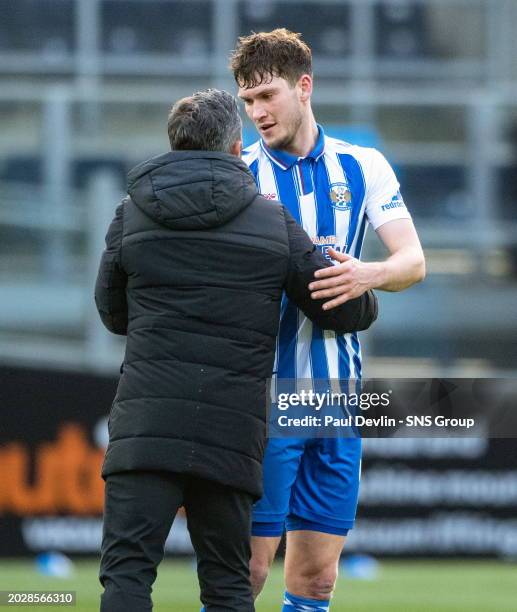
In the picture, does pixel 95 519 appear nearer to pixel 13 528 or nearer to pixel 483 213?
pixel 13 528

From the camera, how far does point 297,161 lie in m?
3.76

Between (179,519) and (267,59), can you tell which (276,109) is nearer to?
(267,59)

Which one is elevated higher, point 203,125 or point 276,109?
point 276,109

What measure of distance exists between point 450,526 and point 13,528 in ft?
8.08

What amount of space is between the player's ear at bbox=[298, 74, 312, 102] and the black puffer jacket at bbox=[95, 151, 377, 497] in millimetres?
610

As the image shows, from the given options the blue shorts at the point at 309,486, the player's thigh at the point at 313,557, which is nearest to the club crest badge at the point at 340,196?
the blue shorts at the point at 309,486

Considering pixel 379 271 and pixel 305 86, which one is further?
pixel 305 86

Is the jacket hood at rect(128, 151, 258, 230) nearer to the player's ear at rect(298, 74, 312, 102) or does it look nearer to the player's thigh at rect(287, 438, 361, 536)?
the player's ear at rect(298, 74, 312, 102)

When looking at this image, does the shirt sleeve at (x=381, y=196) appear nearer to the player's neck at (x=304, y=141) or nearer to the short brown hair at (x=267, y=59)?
the player's neck at (x=304, y=141)

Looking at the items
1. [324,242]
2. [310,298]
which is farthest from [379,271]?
[324,242]

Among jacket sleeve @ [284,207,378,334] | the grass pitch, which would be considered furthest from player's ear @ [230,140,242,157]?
the grass pitch

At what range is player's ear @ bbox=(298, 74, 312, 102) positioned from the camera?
3670mm

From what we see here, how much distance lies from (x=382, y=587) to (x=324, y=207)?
3450 millimetres

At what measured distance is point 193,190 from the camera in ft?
10.0
